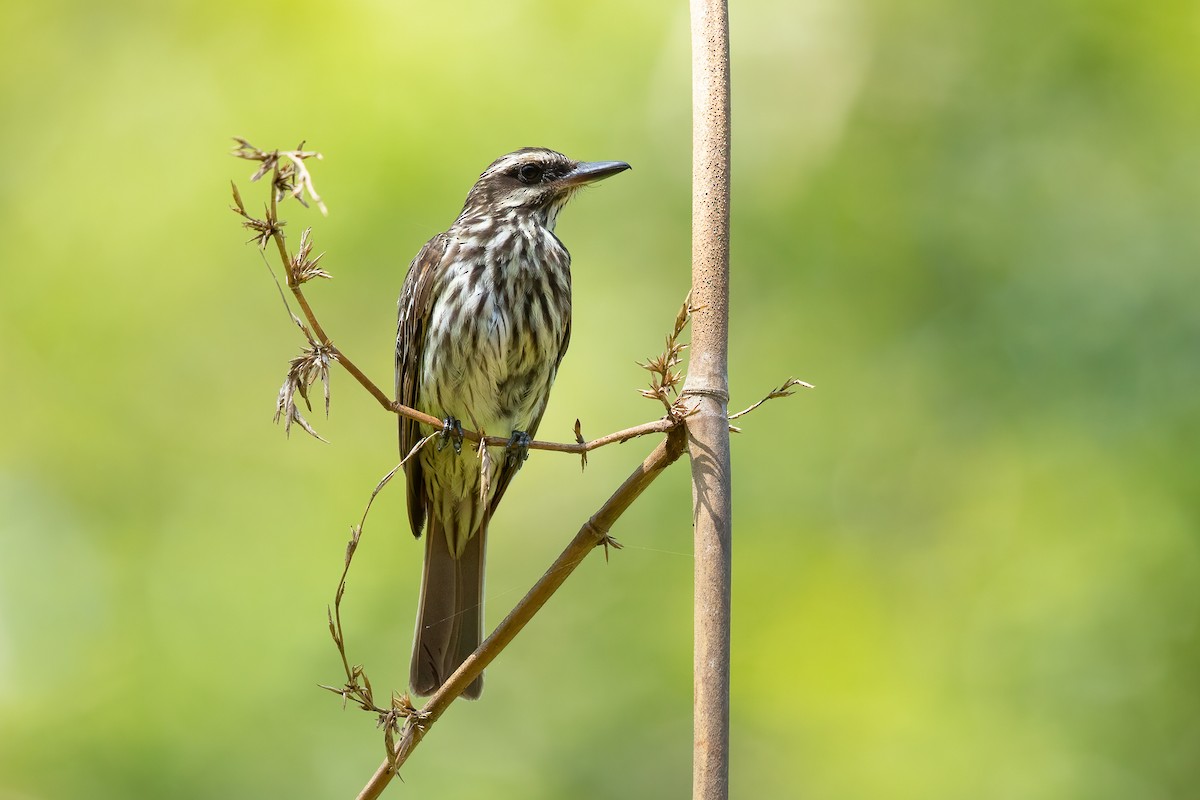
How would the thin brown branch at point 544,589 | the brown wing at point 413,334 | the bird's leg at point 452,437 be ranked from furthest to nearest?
the brown wing at point 413,334 < the bird's leg at point 452,437 < the thin brown branch at point 544,589

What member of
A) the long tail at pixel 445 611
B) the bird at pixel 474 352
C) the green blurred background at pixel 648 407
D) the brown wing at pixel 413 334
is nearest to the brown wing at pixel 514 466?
the bird at pixel 474 352

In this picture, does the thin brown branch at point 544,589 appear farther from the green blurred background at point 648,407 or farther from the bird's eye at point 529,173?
the green blurred background at point 648,407

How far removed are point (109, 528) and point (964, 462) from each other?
13.7 ft

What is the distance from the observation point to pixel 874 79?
301 inches

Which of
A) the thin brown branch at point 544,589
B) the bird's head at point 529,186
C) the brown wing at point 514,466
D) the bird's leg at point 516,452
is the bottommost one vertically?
the thin brown branch at point 544,589

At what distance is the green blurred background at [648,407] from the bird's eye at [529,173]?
6.15 feet

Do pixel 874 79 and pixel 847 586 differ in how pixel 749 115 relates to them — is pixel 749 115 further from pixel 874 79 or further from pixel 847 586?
pixel 847 586

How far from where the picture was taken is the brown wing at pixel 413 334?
4.47m

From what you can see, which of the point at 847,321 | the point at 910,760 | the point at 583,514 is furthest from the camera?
the point at 847,321

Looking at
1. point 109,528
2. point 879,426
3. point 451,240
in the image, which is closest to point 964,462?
point 879,426

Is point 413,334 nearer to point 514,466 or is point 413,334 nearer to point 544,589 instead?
point 514,466

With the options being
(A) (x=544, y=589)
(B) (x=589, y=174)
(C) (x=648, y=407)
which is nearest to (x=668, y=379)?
(A) (x=544, y=589)

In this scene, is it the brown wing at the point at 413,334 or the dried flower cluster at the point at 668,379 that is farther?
the brown wing at the point at 413,334

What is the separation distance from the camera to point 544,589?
7.75ft
